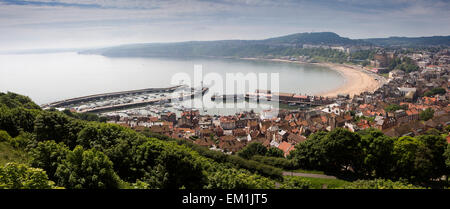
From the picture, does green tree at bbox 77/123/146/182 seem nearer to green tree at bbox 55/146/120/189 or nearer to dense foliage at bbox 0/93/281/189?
dense foliage at bbox 0/93/281/189

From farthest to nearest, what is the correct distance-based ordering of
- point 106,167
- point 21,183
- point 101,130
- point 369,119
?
1. point 369,119
2. point 101,130
3. point 106,167
4. point 21,183

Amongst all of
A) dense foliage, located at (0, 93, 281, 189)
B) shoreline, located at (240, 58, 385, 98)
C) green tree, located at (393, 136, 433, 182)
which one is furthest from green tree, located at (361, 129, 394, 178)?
shoreline, located at (240, 58, 385, 98)

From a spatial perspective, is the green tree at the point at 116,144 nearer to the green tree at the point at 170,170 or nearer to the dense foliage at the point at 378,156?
the green tree at the point at 170,170

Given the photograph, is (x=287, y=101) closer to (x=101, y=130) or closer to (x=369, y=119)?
(x=369, y=119)

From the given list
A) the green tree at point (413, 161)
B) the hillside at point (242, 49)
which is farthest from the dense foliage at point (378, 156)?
the hillside at point (242, 49)

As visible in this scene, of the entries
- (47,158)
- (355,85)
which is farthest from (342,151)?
(355,85)
